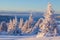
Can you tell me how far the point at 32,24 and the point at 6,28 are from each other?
2.70m

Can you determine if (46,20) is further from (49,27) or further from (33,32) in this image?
(33,32)

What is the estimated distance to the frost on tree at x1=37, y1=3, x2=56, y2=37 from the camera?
20.0 meters

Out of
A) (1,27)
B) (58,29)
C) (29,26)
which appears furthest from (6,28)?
(58,29)

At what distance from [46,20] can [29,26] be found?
19.2 feet

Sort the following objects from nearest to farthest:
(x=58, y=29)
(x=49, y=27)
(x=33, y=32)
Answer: (x=49, y=27) < (x=58, y=29) < (x=33, y=32)

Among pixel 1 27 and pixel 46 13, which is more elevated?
pixel 46 13

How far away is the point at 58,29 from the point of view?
75.0ft

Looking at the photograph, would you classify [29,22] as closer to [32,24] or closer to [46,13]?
[32,24]

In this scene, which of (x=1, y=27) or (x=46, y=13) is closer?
(x=46, y=13)

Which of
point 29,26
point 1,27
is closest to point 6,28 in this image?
point 1,27

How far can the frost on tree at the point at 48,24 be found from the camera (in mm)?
20047

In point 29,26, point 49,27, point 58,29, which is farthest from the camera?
point 29,26

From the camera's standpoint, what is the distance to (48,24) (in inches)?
804

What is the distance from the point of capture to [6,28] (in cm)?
2552
